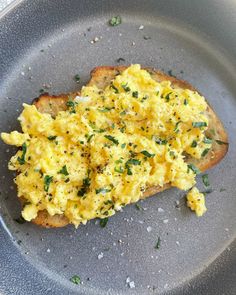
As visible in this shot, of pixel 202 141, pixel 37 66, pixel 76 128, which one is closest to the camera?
pixel 76 128

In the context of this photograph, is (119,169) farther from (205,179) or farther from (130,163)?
(205,179)

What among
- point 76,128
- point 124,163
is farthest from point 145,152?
point 76,128

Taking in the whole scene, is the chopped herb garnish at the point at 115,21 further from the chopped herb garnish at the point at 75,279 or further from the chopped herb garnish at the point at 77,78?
the chopped herb garnish at the point at 75,279

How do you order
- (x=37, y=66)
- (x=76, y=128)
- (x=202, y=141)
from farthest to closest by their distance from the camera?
1. (x=37, y=66)
2. (x=202, y=141)
3. (x=76, y=128)

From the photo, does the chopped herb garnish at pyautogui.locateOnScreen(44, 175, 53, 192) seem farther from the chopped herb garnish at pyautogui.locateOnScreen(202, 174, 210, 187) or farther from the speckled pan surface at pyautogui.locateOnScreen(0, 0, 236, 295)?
the chopped herb garnish at pyautogui.locateOnScreen(202, 174, 210, 187)

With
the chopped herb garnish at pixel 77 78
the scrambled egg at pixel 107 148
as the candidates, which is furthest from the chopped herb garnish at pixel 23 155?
the chopped herb garnish at pixel 77 78

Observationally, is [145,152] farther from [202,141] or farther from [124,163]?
[202,141]

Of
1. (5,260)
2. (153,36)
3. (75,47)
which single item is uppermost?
(153,36)
